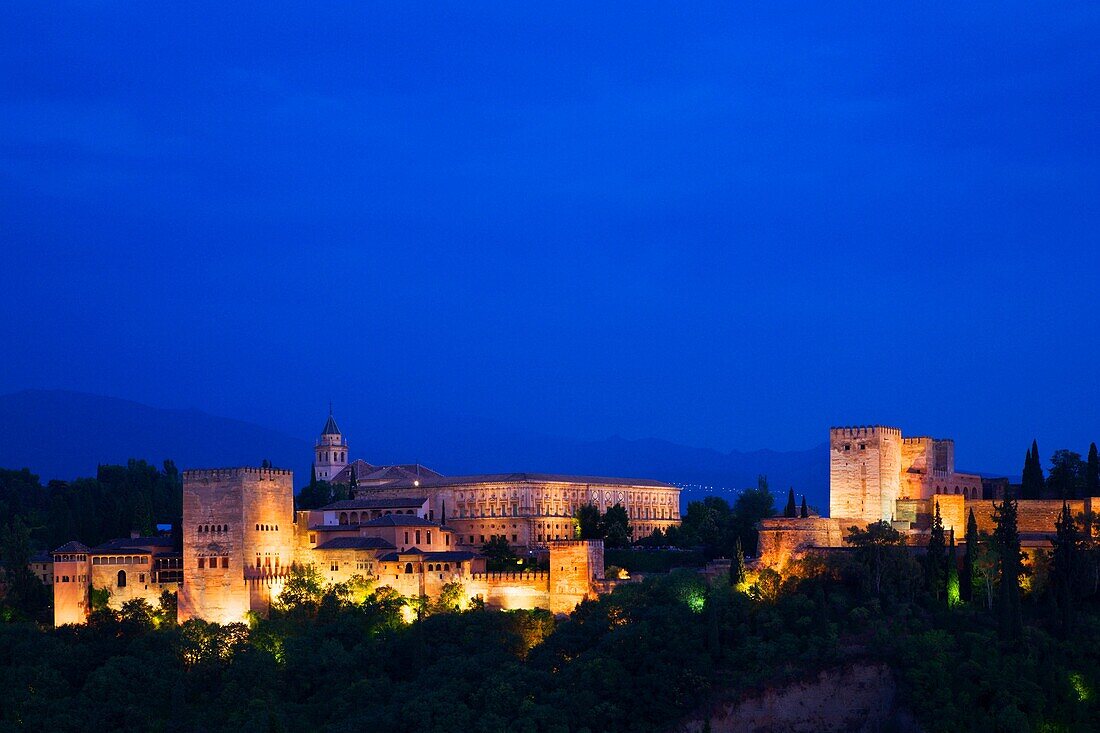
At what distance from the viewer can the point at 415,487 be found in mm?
85625

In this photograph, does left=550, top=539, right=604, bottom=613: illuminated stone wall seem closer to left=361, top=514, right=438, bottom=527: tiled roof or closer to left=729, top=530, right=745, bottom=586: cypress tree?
left=729, top=530, right=745, bottom=586: cypress tree

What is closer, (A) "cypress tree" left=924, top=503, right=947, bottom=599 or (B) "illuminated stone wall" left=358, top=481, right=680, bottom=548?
(A) "cypress tree" left=924, top=503, right=947, bottom=599

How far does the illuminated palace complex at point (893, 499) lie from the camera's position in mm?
57938

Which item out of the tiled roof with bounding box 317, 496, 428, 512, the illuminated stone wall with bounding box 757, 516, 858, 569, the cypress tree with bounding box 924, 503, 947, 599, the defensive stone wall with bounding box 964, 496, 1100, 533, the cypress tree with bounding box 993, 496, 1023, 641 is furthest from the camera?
the tiled roof with bounding box 317, 496, 428, 512

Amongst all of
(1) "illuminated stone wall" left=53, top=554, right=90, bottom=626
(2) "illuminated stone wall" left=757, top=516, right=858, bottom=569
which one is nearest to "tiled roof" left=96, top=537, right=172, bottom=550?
(1) "illuminated stone wall" left=53, top=554, right=90, bottom=626

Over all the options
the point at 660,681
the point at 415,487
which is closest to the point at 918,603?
the point at 660,681

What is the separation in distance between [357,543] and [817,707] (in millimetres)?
23534

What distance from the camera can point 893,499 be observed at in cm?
6228

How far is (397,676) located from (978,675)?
2126cm

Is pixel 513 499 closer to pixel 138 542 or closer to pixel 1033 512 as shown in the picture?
pixel 138 542

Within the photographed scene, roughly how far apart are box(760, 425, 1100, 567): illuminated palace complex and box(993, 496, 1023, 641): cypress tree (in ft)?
6.93

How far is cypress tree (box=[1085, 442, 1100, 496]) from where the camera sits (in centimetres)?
6088

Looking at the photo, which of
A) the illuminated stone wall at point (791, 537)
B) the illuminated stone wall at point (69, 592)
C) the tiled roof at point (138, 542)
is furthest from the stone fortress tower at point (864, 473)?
the illuminated stone wall at point (69, 592)

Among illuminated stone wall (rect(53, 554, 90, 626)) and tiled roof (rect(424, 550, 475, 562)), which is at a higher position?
tiled roof (rect(424, 550, 475, 562))
